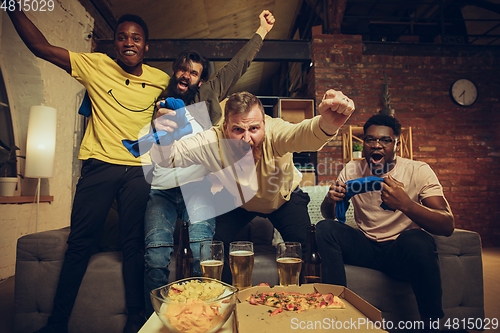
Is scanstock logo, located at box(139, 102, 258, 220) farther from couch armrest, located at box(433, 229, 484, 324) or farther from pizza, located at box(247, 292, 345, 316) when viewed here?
couch armrest, located at box(433, 229, 484, 324)

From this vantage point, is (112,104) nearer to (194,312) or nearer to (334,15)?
(194,312)

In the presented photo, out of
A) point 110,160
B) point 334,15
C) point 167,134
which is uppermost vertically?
point 334,15

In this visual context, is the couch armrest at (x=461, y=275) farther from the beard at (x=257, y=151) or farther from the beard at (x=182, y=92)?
the beard at (x=182, y=92)

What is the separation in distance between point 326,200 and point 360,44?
3722mm

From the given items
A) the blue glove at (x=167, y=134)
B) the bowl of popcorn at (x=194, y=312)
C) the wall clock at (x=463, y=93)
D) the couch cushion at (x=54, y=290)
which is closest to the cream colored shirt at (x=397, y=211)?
the blue glove at (x=167, y=134)

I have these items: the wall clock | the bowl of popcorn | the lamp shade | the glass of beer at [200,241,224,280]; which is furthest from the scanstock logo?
the wall clock

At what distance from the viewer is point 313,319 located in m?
0.61

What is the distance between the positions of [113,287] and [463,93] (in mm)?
5474

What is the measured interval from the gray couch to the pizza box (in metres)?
0.78

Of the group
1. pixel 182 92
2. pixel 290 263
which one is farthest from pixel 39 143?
pixel 290 263

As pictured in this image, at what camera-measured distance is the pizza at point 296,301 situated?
26.6 inches

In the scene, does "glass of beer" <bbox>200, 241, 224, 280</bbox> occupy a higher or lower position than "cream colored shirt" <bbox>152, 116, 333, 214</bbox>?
lower

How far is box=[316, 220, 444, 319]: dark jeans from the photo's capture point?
1.17m

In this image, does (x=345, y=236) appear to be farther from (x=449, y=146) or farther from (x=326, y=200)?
(x=449, y=146)
